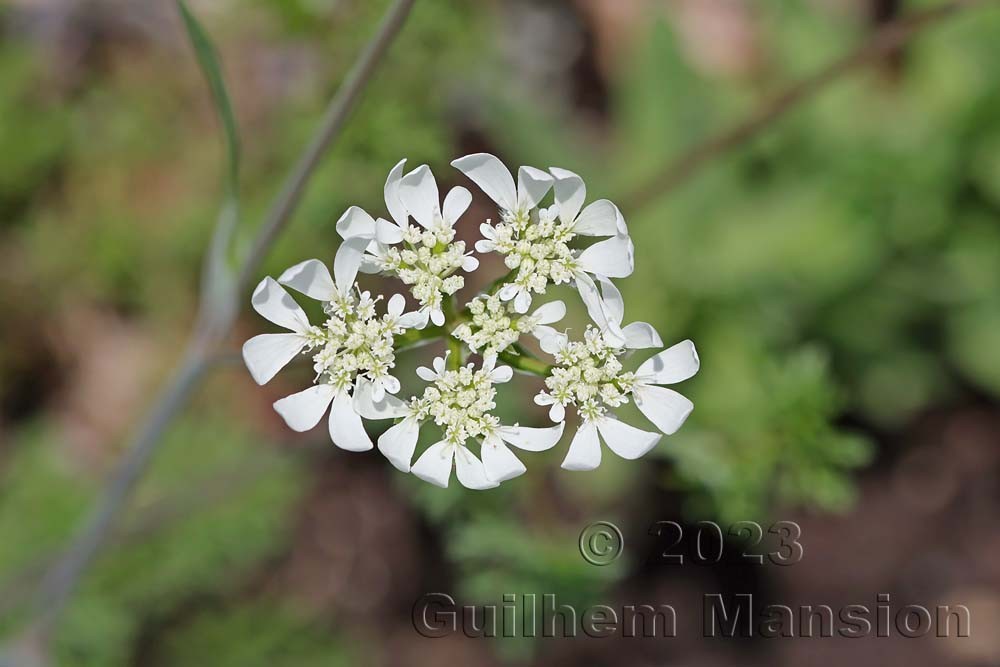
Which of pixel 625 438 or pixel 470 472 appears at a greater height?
pixel 625 438

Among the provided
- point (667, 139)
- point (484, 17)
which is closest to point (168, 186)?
point (484, 17)

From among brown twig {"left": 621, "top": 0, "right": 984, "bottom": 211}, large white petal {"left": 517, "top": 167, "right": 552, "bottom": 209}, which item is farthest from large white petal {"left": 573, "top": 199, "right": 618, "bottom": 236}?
brown twig {"left": 621, "top": 0, "right": 984, "bottom": 211}

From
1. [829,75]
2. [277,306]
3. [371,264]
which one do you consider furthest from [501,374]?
[829,75]

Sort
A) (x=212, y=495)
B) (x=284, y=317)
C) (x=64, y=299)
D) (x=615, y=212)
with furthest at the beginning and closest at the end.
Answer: (x=64, y=299)
(x=212, y=495)
(x=284, y=317)
(x=615, y=212)

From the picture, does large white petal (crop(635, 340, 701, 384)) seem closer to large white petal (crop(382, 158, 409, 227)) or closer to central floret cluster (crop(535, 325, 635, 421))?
central floret cluster (crop(535, 325, 635, 421))

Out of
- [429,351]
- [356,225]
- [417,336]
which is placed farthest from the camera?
[429,351]

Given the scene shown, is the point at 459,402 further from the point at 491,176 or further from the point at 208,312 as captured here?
the point at 208,312

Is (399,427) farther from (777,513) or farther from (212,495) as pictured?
(777,513)
